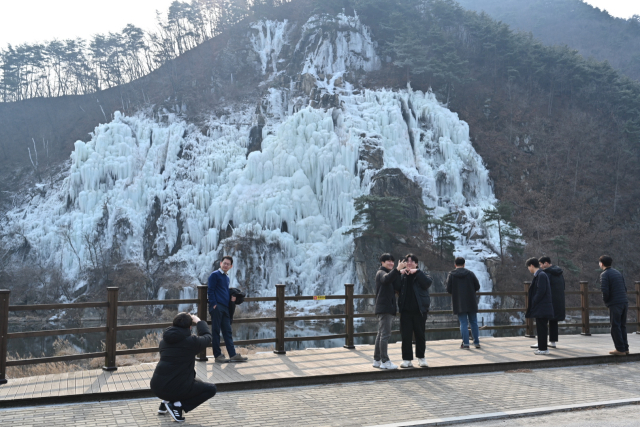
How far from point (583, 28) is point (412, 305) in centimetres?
9686

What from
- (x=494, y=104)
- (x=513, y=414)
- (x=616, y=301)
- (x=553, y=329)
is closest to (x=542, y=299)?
(x=553, y=329)

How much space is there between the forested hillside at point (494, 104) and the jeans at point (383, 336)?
963 inches

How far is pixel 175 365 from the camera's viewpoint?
473 cm

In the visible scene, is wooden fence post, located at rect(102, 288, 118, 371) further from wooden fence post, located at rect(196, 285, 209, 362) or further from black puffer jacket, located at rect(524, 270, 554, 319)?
black puffer jacket, located at rect(524, 270, 554, 319)

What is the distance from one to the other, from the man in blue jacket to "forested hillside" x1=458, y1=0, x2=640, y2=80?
74215 mm

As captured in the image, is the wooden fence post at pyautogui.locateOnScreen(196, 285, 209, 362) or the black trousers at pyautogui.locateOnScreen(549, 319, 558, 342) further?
the black trousers at pyautogui.locateOnScreen(549, 319, 558, 342)

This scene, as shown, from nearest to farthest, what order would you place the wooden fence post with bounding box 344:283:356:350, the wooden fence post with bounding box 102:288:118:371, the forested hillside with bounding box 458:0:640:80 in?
the wooden fence post with bounding box 102:288:118:371, the wooden fence post with bounding box 344:283:356:350, the forested hillside with bounding box 458:0:640:80

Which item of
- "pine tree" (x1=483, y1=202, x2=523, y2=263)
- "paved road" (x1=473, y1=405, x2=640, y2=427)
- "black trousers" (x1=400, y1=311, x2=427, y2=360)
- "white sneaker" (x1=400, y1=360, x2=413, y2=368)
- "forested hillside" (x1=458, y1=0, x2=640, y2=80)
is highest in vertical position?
"forested hillside" (x1=458, y1=0, x2=640, y2=80)

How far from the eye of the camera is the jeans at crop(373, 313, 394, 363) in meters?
6.99

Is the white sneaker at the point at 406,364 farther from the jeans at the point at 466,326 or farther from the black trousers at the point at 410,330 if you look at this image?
the jeans at the point at 466,326

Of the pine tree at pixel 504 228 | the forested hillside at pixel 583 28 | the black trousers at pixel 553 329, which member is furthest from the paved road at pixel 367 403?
the forested hillside at pixel 583 28

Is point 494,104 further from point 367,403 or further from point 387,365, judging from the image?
point 367,403

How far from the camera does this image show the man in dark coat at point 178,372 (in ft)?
15.4

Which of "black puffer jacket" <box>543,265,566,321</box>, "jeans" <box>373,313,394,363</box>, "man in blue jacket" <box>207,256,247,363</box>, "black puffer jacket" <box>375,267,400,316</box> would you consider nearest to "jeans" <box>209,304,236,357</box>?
"man in blue jacket" <box>207,256,247,363</box>
